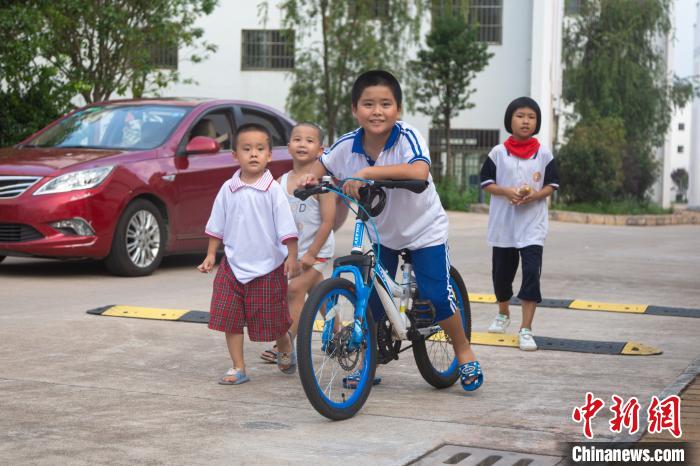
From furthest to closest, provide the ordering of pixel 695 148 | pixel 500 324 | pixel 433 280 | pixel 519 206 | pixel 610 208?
pixel 695 148, pixel 610 208, pixel 500 324, pixel 519 206, pixel 433 280

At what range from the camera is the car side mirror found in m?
12.3

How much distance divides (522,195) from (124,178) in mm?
4956

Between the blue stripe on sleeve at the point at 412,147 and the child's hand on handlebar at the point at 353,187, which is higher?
the blue stripe on sleeve at the point at 412,147

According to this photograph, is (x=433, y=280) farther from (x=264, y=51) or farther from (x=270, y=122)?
(x=264, y=51)

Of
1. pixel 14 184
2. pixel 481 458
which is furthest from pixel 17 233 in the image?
pixel 481 458

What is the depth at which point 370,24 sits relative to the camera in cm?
3250

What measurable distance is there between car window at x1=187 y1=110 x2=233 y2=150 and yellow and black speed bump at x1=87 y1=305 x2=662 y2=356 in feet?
12.6

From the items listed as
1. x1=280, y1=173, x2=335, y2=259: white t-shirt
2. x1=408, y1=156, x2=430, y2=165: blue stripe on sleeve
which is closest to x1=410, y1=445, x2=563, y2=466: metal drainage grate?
x1=408, y1=156, x2=430, y2=165: blue stripe on sleeve

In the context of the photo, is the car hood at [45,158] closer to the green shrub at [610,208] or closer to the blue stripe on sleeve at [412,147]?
the blue stripe on sleeve at [412,147]

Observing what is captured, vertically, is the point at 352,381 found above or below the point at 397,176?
below

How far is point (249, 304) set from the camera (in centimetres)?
679

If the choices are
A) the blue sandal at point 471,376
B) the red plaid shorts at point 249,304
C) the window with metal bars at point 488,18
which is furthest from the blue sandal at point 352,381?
the window with metal bars at point 488,18

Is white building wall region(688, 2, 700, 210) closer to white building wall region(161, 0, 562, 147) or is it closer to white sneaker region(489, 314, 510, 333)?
white building wall region(161, 0, 562, 147)

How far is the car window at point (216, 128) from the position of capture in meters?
13.1
